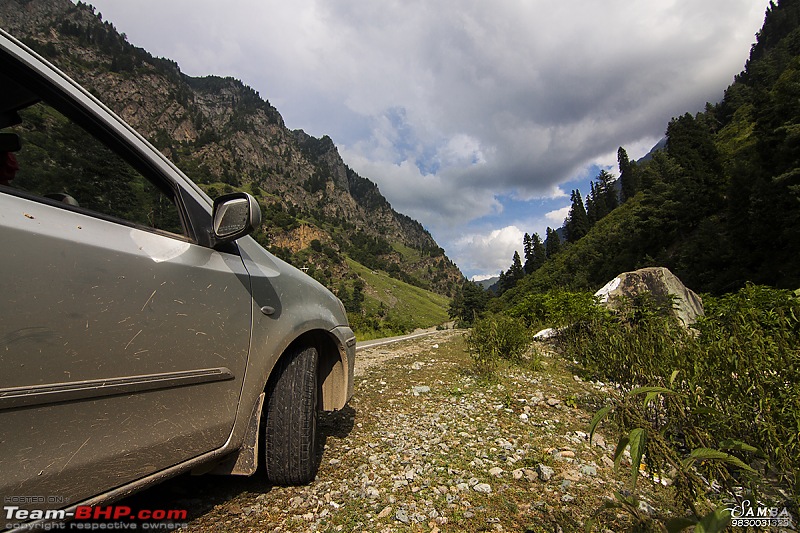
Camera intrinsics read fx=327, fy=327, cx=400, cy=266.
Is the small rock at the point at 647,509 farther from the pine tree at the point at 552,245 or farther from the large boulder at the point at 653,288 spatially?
the pine tree at the point at 552,245

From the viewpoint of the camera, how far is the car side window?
5.23 ft

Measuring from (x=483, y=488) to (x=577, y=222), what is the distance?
9133 centimetres

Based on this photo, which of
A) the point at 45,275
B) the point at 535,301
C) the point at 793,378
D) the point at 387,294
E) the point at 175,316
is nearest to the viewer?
the point at 45,275

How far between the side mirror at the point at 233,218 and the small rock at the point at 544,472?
8.77 ft

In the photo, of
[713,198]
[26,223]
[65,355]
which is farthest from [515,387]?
[713,198]

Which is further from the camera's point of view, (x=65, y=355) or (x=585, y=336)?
(x=585, y=336)

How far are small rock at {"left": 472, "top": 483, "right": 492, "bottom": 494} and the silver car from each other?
1.19 meters

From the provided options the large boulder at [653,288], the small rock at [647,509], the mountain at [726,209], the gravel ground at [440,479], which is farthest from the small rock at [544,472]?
the mountain at [726,209]

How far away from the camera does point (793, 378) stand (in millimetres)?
2385

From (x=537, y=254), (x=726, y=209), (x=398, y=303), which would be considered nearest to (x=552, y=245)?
(x=537, y=254)

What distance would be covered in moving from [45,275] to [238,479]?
2.04 metres

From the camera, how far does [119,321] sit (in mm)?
1510

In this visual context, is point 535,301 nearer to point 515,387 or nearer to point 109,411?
point 515,387

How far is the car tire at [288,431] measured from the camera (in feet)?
7.51
